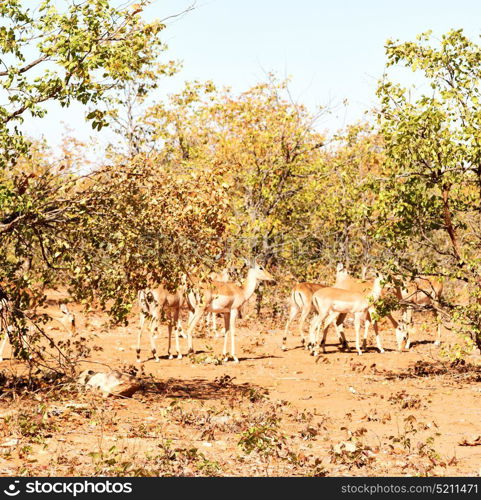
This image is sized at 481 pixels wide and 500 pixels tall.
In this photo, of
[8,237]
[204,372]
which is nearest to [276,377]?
[204,372]

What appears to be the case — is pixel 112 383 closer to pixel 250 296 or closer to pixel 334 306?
pixel 250 296

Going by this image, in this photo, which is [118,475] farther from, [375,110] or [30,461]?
[375,110]

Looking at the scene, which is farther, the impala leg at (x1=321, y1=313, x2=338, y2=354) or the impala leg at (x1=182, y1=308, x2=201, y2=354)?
the impala leg at (x1=321, y1=313, x2=338, y2=354)

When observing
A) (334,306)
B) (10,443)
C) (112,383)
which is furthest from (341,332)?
(10,443)

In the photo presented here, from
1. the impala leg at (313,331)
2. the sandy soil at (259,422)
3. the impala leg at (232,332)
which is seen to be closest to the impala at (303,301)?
the impala leg at (313,331)

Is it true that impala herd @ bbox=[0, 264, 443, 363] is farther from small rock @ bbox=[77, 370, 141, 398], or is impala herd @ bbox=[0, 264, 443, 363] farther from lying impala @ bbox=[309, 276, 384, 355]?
small rock @ bbox=[77, 370, 141, 398]

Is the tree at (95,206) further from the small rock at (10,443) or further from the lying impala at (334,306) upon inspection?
the lying impala at (334,306)

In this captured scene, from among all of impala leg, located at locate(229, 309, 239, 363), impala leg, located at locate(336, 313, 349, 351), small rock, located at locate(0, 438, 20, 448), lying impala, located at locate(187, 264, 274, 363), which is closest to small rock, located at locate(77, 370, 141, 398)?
small rock, located at locate(0, 438, 20, 448)

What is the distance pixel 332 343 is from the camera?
25875mm

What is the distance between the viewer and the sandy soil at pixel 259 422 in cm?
971

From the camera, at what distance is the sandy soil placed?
9.71 meters

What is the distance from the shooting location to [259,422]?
12562 millimetres

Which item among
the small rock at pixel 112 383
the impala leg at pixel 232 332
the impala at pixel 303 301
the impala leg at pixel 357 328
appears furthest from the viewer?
the impala at pixel 303 301
